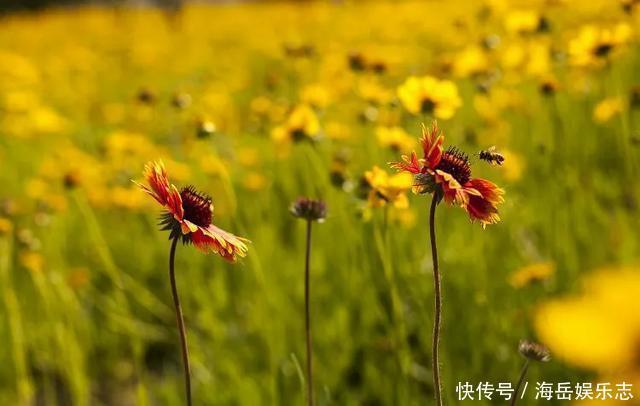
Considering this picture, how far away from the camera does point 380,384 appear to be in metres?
1.22

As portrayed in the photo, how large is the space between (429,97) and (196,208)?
1.87ft

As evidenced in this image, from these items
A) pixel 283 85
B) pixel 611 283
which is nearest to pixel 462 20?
pixel 283 85

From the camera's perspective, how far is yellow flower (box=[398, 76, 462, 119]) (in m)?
1.06

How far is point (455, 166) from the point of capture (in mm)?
596

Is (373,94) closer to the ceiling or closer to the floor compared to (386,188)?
closer to the ceiling

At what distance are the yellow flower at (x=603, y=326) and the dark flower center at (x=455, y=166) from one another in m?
0.33

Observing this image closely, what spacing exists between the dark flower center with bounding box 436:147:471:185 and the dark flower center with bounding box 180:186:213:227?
A: 19cm

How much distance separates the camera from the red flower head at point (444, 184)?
52 centimetres

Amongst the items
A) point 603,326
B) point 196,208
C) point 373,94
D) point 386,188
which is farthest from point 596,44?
point 603,326

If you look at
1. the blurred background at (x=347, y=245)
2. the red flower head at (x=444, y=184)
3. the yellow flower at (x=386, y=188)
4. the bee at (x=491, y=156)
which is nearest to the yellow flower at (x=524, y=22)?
the blurred background at (x=347, y=245)

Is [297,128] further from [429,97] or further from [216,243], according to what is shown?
[216,243]

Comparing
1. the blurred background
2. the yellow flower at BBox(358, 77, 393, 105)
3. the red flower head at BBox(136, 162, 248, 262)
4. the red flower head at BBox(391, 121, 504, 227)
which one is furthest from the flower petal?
the yellow flower at BBox(358, 77, 393, 105)

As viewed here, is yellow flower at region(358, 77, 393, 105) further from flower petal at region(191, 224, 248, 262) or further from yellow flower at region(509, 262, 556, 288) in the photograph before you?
flower petal at region(191, 224, 248, 262)

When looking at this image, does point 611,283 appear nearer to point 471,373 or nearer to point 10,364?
point 471,373
